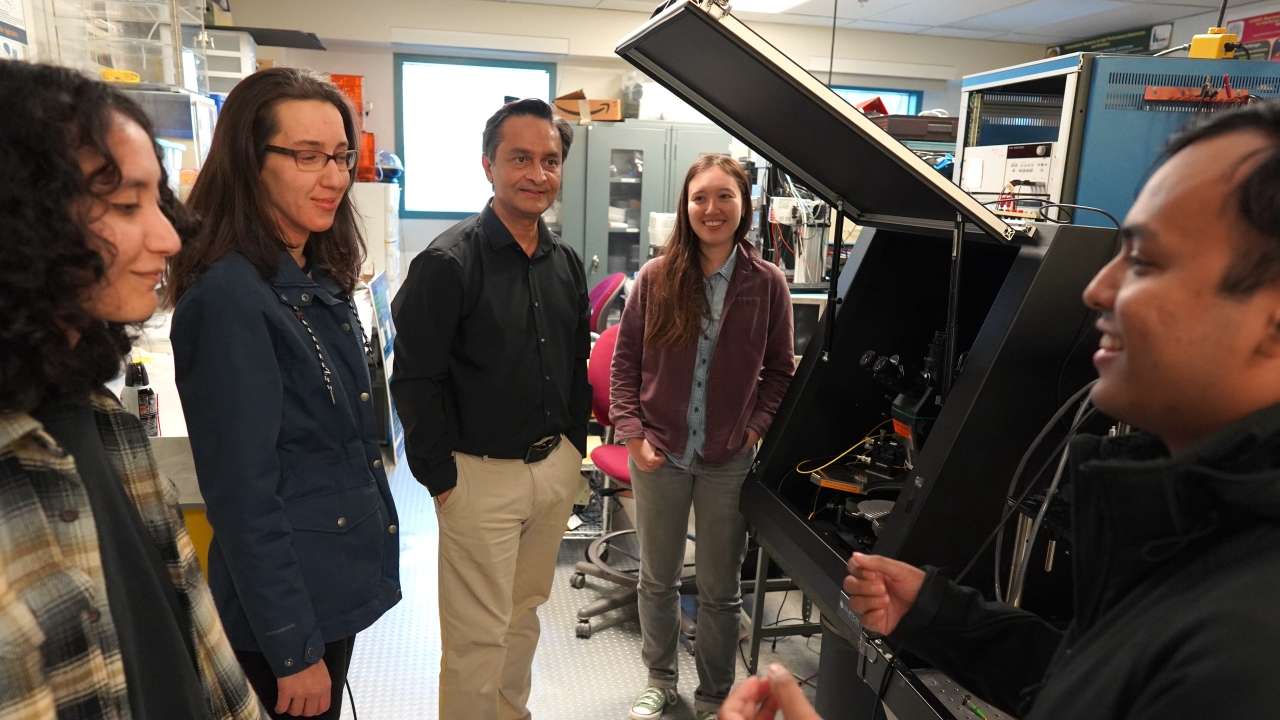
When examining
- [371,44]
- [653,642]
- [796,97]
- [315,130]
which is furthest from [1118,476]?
[371,44]

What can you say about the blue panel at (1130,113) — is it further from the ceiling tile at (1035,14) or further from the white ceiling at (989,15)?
the ceiling tile at (1035,14)

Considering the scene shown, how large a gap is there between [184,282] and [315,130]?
12.0 inches

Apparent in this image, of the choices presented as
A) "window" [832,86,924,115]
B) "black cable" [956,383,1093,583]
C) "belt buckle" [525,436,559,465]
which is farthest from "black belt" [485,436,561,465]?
"window" [832,86,924,115]

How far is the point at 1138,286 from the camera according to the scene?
627mm

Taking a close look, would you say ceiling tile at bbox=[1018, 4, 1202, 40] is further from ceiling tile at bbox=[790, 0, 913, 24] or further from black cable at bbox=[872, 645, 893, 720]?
black cable at bbox=[872, 645, 893, 720]

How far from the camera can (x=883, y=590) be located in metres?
1.00

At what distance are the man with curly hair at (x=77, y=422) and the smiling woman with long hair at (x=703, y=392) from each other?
52.6 inches

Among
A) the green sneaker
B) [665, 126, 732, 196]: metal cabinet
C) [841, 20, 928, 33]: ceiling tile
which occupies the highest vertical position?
[841, 20, 928, 33]: ceiling tile

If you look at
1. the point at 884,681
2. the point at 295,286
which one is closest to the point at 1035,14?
the point at 884,681

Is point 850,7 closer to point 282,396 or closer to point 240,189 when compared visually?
point 240,189

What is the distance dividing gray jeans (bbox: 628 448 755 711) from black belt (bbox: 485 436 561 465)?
0.37m

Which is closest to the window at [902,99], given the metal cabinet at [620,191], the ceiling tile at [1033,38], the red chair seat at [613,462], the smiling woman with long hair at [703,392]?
the ceiling tile at [1033,38]

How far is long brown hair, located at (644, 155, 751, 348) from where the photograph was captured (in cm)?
200

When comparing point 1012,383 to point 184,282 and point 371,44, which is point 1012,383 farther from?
point 371,44
